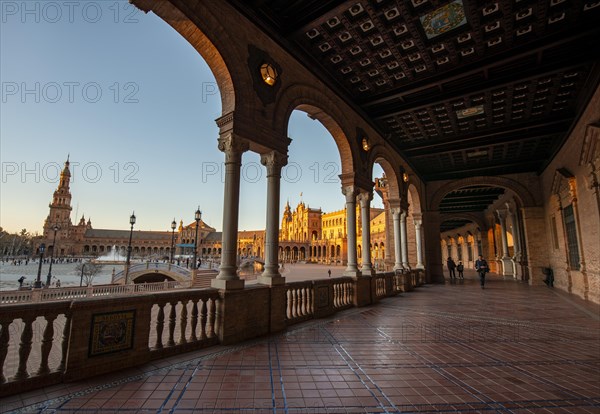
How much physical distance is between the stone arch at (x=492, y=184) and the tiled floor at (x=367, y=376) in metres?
11.7

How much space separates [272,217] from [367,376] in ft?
11.1

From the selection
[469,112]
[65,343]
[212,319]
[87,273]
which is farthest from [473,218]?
[87,273]

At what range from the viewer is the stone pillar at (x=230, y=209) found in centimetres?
503

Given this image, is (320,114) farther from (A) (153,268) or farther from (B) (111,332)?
(A) (153,268)

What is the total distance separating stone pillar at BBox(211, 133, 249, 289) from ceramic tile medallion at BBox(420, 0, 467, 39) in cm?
468

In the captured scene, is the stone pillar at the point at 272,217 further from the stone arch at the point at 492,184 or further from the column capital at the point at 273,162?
the stone arch at the point at 492,184

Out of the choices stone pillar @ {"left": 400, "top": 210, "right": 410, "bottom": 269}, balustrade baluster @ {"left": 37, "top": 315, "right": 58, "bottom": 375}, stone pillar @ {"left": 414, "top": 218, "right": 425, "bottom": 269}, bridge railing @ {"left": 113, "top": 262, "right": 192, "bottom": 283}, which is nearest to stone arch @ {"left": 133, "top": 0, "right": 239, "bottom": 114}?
balustrade baluster @ {"left": 37, "top": 315, "right": 58, "bottom": 375}

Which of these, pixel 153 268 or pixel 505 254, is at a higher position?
pixel 505 254

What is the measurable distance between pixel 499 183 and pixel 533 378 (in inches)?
615

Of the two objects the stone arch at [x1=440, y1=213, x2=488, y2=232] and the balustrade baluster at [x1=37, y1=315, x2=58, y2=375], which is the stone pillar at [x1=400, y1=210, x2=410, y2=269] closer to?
the balustrade baluster at [x1=37, y1=315, x2=58, y2=375]

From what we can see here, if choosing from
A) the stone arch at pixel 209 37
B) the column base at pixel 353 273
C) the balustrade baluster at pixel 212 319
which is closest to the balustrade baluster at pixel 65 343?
the balustrade baluster at pixel 212 319

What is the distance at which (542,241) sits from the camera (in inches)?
605

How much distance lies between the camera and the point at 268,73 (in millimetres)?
6113

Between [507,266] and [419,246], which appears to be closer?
[419,246]
